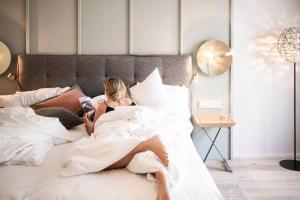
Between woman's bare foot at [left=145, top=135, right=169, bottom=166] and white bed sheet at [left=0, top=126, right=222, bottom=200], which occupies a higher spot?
woman's bare foot at [left=145, top=135, right=169, bottom=166]

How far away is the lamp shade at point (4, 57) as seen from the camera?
3.44m

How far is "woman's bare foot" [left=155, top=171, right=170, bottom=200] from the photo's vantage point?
1.48m

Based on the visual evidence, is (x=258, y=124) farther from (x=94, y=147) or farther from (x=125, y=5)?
(x=94, y=147)

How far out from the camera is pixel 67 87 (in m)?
3.31

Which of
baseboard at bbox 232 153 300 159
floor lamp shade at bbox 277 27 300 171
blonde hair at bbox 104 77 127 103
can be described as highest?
A: floor lamp shade at bbox 277 27 300 171

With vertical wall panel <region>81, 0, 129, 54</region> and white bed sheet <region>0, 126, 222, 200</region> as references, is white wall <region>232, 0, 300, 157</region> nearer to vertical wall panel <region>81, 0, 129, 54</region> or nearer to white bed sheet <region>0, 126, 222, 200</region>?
vertical wall panel <region>81, 0, 129, 54</region>

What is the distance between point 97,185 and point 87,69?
2.02m

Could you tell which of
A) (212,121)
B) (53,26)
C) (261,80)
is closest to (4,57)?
(53,26)

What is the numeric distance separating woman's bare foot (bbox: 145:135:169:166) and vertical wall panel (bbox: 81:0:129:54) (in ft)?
6.52

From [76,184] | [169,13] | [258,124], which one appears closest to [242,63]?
[258,124]

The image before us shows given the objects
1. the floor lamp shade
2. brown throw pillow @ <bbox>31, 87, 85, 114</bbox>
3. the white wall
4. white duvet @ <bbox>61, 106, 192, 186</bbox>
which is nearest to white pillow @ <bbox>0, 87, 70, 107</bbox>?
brown throw pillow @ <bbox>31, 87, 85, 114</bbox>

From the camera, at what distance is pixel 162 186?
1521 millimetres

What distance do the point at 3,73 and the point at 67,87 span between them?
0.82 metres

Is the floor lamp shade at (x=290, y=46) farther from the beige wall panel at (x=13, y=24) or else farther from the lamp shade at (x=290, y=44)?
the beige wall panel at (x=13, y=24)
